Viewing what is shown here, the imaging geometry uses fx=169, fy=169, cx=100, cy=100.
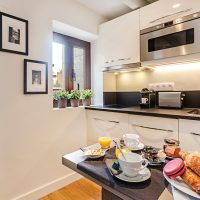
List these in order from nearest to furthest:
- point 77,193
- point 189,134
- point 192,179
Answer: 1. point 192,179
2. point 189,134
3. point 77,193

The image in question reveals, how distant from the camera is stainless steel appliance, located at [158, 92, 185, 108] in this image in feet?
6.51

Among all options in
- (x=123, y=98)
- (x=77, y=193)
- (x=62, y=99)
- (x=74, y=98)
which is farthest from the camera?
(x=123, y=98)

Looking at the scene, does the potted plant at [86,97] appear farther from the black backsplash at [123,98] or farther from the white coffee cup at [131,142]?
the white coffee cup at [131,142]

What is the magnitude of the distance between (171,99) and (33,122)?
5.30 ft

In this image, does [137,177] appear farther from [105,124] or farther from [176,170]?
[105,124]

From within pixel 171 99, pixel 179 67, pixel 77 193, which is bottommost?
pixel 77 193

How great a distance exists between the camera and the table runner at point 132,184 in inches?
20.8

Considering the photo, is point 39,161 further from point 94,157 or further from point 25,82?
point 94,157

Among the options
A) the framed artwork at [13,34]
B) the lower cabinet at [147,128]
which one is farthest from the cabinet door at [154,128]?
the framed artwork at [13,34]

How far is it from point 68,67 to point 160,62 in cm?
127

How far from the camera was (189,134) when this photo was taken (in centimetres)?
143

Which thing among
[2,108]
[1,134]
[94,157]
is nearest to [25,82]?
[2,108]

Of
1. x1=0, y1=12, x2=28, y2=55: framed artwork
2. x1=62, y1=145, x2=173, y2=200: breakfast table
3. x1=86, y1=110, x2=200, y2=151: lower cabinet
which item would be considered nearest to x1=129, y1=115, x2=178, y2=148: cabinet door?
x1=86, y1=110, x2=200, y2=151: lower cabinet

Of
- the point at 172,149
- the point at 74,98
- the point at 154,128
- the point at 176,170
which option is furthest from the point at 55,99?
the point at 176,170
